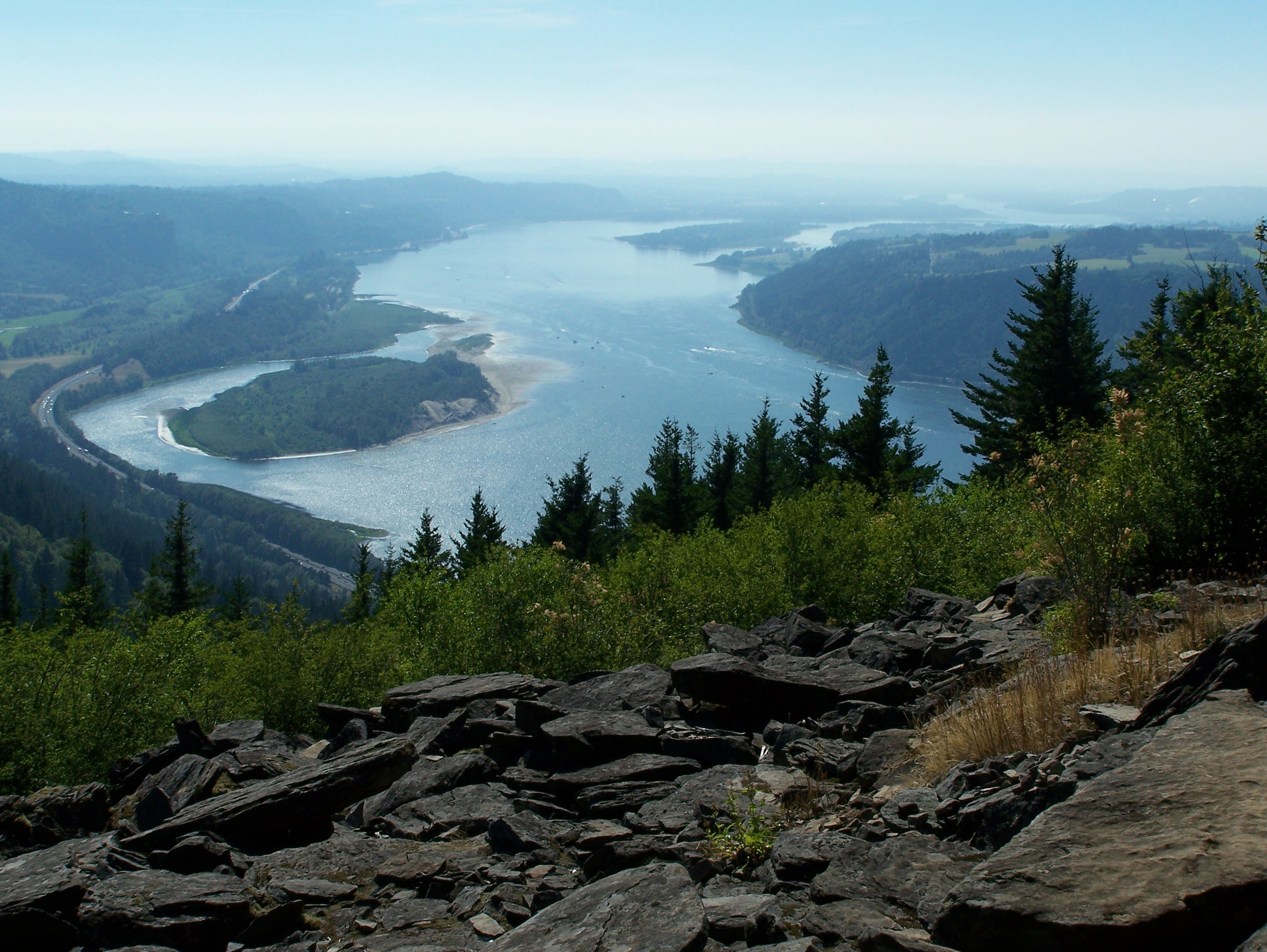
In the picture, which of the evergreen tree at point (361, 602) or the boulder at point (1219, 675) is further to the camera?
the evergreen tree at point (361, 602)

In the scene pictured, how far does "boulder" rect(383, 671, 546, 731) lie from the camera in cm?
1636

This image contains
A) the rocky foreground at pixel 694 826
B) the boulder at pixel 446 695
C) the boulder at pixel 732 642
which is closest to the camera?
the rocky foreground at pixel 694 826

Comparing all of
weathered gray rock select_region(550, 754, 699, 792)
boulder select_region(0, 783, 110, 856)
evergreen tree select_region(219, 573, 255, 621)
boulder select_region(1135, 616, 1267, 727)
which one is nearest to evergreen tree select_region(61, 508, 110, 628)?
evergreen tree select_region(219, 573, 255, 621)

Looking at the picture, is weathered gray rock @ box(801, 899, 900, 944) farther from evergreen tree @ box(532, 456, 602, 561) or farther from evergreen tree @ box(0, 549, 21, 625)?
evergreen tree @ box(0, 549, 21, 625)

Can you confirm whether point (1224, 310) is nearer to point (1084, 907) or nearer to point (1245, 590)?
point (1245, 590)

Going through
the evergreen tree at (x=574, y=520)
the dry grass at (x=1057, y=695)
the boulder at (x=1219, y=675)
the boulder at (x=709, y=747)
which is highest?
the boulder at (x=1219, y=675)

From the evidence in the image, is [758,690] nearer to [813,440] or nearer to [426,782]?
[426,782]

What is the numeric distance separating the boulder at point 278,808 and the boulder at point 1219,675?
372 inches

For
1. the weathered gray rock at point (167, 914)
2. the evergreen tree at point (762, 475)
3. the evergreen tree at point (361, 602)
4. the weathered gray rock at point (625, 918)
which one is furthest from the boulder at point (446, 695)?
the evergreen tree at point (762, 475)

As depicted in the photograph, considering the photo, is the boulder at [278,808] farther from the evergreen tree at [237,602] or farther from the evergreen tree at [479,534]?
the evergreen tree at [237,602]

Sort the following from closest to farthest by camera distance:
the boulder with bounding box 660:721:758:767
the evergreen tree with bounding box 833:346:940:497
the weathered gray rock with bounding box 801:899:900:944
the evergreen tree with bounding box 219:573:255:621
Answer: the weathered gray rock with bounding box 801:899:900:944
the boulder with bounding box 660:721:758:767
the evergreen tree with bounding box 833:346:940:497
the evergreen tree with bounding box 219:573:255:621

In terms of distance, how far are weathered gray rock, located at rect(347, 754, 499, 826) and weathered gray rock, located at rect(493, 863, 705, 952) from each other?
4674mm

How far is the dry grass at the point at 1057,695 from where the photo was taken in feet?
29.0

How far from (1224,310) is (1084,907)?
1269 cm
